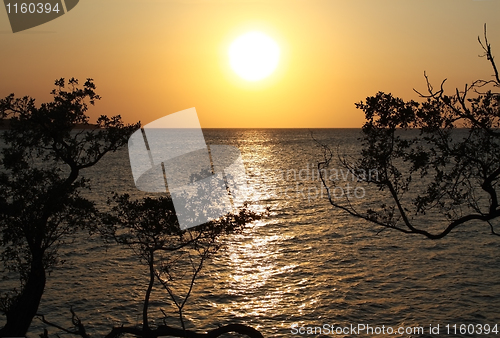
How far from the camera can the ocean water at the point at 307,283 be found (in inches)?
874

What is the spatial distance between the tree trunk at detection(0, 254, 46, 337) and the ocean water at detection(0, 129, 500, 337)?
23.8ft

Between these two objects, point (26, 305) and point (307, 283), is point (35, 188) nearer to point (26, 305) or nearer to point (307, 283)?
point (26, 305)

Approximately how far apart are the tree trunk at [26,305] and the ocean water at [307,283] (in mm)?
7261

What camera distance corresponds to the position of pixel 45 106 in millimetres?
13414

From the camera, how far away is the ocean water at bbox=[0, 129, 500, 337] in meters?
22.2

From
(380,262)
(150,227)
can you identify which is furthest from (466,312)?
(150,227)

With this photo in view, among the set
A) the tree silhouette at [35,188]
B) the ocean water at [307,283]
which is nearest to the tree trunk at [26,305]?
the tree silhouette at [35,188]

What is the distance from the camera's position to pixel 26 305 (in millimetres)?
13391

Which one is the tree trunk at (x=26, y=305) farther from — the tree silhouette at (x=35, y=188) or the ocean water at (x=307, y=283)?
the ocean water at (x=307, y=283)

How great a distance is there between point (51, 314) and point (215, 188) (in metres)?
14.9

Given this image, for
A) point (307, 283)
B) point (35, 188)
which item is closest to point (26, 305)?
point (35, 188)

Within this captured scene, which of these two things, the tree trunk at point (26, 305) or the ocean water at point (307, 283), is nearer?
the tree trunk at point (26, 305)

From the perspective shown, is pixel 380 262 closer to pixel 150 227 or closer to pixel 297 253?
pixel 297 253

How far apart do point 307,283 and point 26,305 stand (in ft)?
59.1
